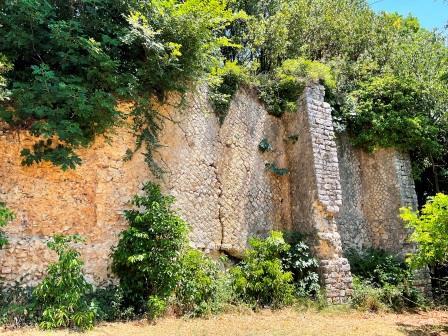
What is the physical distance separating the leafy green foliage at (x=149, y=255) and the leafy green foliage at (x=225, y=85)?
346 cm

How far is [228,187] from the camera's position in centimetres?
953

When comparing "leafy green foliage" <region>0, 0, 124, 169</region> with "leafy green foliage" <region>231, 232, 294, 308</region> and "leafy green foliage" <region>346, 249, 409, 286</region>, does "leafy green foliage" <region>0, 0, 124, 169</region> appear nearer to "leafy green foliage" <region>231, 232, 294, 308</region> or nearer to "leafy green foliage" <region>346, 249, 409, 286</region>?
"leafy green foliage" <region>231, 232, 294, 308</region>

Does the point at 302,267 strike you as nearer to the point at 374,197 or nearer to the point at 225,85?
the point at 374,197

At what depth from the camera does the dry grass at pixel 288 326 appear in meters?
5.87

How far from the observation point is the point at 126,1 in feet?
25.1

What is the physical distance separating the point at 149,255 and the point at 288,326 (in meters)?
2.62

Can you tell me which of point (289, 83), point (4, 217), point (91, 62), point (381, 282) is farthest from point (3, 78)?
point (381, 282)

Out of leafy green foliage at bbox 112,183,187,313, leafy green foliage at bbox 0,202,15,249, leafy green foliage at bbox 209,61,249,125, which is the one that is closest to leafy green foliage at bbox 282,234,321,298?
leafy green foliage at bbox 112,183,187,313

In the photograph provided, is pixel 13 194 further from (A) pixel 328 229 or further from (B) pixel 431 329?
(B) pixel 431 329

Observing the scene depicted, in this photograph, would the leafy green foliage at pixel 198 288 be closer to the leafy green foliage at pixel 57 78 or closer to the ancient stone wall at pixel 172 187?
the ancient stone wall at pixel 172 187

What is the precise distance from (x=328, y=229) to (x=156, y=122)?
469 cm

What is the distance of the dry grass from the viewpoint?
587 cm

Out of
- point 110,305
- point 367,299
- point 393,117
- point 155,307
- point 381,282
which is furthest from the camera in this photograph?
point 393,117

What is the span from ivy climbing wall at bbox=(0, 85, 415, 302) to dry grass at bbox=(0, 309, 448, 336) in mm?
1107
